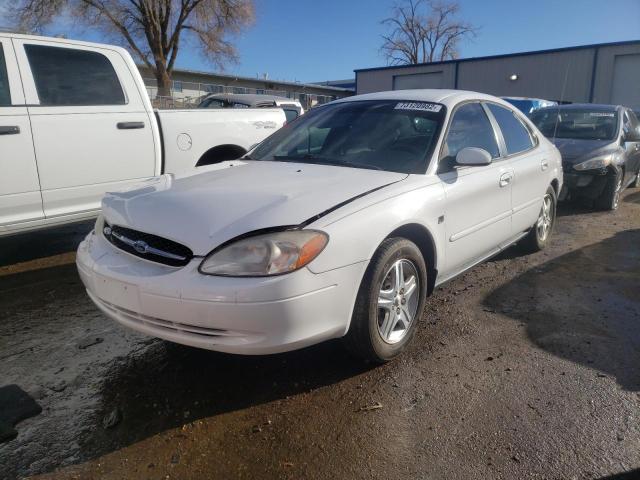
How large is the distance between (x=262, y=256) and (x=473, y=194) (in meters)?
1.88

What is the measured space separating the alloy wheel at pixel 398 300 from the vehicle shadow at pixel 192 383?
268mm

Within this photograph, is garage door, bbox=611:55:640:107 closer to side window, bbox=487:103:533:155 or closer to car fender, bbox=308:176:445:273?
side window, bbox=487:103:533:155

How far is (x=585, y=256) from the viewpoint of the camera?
5199mm

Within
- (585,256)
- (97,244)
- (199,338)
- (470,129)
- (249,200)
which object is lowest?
(585,256)

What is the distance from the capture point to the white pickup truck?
4.11m

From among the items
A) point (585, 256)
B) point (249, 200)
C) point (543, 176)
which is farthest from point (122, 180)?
point (585, 256)

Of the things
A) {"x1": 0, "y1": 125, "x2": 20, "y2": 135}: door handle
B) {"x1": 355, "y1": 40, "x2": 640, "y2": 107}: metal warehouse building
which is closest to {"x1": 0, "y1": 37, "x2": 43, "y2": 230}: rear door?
{"x1": 0, "y1": 125, "x2": 20, "y2": 135}: door handle

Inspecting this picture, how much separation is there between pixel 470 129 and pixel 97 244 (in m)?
2.80

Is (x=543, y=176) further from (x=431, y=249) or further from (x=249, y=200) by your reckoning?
(x=249, y=200)

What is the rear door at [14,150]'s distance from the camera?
158 inches

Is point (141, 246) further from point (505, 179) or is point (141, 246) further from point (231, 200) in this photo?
point (505, 179)

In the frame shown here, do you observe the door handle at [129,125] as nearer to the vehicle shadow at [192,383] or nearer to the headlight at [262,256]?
the vehicle shadow at [192,383]

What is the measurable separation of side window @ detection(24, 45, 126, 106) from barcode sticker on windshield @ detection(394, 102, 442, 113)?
9.37 ft

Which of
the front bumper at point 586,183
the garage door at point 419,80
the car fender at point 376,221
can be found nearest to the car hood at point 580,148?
the front bumper at point 586,183
